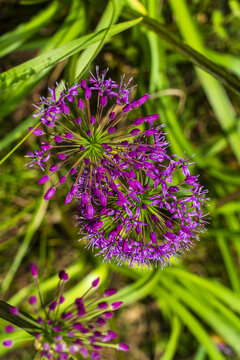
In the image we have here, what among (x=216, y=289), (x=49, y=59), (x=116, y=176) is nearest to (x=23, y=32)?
(x=49, y=59)

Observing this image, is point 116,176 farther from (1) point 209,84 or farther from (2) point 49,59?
(1) point 209,84

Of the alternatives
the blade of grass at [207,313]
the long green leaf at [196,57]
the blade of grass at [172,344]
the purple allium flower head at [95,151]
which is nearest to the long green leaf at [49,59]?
the purple allium flower head at [95,151]

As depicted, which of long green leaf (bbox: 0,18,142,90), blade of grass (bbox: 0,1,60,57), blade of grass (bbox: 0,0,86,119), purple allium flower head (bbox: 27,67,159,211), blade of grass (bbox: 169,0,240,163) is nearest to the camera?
purple allium flower head (bbox: 27,67,159,211)

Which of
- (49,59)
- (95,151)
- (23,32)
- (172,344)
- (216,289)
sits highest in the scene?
(23,32)

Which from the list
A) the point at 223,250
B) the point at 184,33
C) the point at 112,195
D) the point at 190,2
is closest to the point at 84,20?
the point at 184,33

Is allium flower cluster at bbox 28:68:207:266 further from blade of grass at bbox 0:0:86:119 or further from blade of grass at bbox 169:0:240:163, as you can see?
blade of grass at bbox 169:0:240:163

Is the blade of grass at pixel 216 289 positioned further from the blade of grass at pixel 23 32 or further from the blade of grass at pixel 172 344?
the blade of grass at pixel 23 32

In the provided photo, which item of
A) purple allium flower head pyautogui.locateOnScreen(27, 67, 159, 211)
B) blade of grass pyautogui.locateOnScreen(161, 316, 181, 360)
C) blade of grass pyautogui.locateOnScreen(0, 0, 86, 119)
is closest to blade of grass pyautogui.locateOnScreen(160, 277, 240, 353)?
blade of grass pyautogui.locateOnScreen(161, 316, 181, 360)

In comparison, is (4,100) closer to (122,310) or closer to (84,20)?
(84,20)
